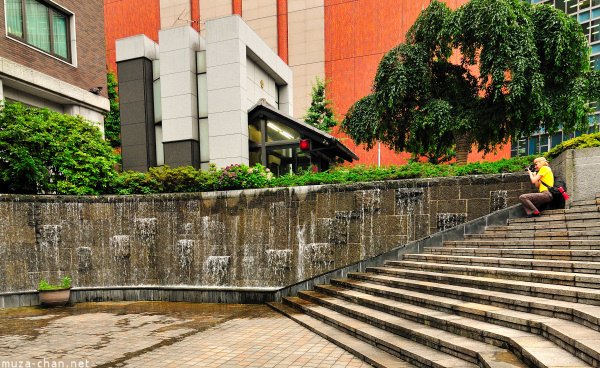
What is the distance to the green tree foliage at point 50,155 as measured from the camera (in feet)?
39.0

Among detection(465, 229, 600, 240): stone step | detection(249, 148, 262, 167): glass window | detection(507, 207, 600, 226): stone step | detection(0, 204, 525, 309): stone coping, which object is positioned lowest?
detection(0, 204, 525, 309): stone coping

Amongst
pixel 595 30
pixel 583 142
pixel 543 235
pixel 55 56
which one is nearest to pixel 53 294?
pixel 55 56

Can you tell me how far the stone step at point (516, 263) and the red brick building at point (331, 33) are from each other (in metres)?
21.0

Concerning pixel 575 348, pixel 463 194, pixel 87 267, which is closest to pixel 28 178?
pixel 87 267

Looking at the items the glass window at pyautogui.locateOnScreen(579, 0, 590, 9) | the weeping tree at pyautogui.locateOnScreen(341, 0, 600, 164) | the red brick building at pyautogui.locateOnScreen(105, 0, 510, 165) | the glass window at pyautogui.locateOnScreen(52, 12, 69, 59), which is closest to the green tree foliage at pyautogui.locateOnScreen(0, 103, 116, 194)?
the glass window at pyautogui.locateOnScreen(52, 12, 69, 59)

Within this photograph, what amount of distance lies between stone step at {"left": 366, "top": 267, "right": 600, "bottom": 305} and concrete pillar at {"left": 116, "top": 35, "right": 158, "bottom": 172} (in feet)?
56.4

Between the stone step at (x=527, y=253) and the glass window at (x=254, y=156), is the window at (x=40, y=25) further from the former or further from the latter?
the stone step at (x=527, y=253)

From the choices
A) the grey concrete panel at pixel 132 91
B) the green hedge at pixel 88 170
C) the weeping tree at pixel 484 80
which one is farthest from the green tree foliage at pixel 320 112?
the green hedge at pixel 88 170

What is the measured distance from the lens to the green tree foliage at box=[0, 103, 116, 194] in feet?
39.0

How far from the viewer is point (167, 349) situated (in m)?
6.55

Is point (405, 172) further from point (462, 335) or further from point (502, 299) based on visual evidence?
point (462, 335)

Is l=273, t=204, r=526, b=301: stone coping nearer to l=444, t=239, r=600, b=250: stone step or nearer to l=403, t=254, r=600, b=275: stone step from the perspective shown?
l=444, t=239, r=600, b=250: stone step

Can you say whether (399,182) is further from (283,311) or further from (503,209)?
(283,311)

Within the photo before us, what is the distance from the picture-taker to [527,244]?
7.49 m
